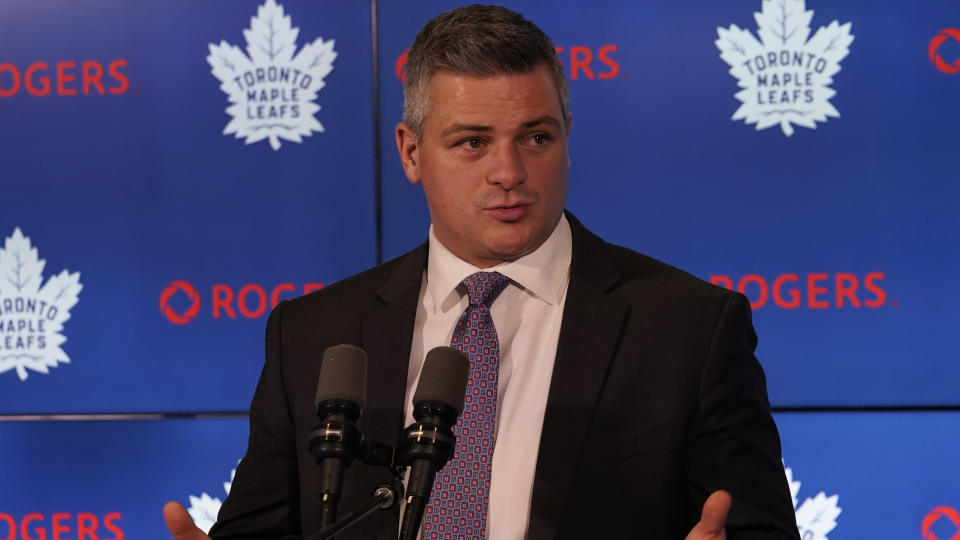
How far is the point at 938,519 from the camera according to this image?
2.29 meters

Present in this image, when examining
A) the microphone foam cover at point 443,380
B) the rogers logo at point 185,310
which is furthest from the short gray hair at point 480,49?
the rogers logo at point 185,310

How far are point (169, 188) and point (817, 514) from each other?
1655 mm

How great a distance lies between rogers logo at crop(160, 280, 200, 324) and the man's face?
1030mm

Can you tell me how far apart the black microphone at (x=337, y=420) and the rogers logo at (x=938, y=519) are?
169cm

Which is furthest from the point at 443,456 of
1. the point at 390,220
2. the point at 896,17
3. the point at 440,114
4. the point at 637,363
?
the point at 896,17

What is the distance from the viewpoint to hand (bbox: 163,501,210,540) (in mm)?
1191

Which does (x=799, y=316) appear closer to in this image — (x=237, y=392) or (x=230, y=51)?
(x=237, y=392)

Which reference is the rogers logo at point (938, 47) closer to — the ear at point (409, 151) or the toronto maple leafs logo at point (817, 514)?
the toronto maple leafs logo at point (817, 514)

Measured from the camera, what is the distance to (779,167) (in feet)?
7.70

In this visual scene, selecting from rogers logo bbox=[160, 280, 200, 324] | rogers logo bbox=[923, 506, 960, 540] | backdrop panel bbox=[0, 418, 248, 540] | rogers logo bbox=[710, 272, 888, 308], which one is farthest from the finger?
rogers logo bbox=[160, 280, 200, 324]

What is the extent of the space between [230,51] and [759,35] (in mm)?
1217

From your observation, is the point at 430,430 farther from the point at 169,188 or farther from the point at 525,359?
the point at 169,188

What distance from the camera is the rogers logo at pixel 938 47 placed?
2307 millimetres

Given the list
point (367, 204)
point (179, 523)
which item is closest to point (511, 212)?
point (179, 523)
